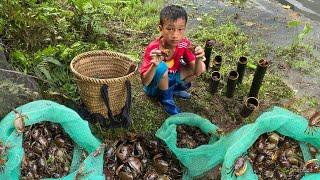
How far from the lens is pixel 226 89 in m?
5.36

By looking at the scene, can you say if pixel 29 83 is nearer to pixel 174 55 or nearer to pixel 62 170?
pixel 62 170

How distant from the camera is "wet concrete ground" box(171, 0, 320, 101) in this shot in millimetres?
5812

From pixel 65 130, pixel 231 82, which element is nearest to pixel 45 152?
pixel 65 130

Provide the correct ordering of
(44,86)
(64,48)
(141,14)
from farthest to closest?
(141,14) < (64,48) < (44,86)

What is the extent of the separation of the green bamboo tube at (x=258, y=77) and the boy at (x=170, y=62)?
675mm

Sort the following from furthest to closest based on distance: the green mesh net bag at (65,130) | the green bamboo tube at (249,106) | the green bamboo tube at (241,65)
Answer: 1. the green bamboo tube at (241,65)
2. the green bamboo tube at (249,106)
3. the green mesh net bag at (65,130)

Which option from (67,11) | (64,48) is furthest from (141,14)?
(64,48)

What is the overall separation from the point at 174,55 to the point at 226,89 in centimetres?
93

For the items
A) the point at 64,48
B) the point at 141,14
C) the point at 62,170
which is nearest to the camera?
the point at 62,170

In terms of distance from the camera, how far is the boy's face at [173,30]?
4.39 meters

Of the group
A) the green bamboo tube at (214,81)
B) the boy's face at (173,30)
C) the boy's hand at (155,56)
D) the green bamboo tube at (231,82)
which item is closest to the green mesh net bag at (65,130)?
the boy's hand at (155,56)

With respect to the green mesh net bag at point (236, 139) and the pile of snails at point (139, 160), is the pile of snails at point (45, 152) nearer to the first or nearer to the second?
the pile of snails at point (139, 160)

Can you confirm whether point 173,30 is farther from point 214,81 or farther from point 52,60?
point 52,60

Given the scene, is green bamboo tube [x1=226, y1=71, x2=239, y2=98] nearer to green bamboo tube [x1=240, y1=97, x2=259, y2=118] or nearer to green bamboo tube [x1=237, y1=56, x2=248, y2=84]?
green bamboo tube [x1=237, y1=56, x2=248, y2=84]
